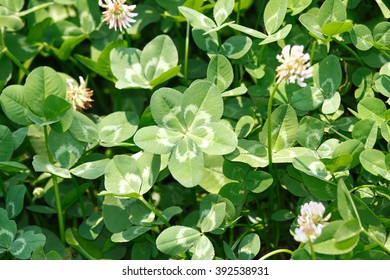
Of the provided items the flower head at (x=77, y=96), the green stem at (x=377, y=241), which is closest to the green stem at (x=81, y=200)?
the flower head at (x=77, y=96)

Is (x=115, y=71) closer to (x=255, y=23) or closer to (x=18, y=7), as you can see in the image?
(x=18, y=7)

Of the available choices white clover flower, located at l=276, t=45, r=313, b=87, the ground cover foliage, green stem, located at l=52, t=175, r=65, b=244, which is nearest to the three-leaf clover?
the ground cover foliage

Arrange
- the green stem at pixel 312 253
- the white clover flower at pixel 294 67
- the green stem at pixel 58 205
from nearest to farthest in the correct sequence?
1. the green stem at pixel 312 253
2. the white clover flower at pixel 294 67
3. the green stem at pixel 58 205

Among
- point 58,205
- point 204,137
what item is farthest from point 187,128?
point 58,205

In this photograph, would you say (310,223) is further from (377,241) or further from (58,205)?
(58,205)

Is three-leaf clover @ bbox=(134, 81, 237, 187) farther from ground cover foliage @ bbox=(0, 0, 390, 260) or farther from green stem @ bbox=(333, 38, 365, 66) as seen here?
green stem @ bbox=(333, 38, 365, 66)

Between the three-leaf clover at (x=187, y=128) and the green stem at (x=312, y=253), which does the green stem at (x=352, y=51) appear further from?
the green stem at (x=312, y=253)
